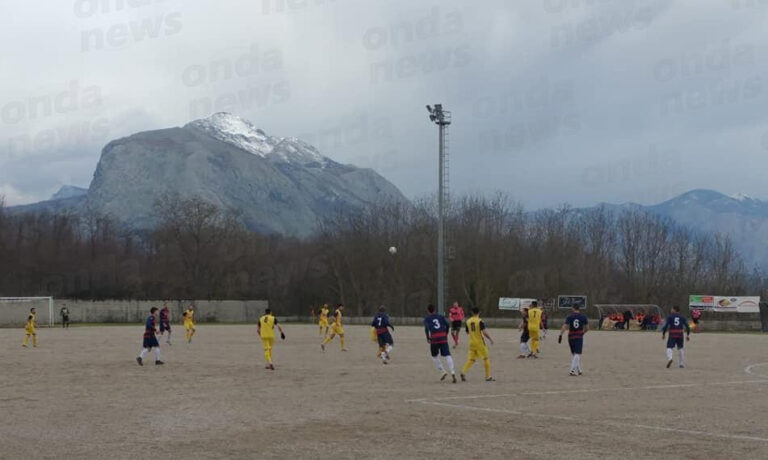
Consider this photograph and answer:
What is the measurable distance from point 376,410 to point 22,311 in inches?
2670

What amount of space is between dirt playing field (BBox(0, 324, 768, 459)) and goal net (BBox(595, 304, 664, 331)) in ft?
119

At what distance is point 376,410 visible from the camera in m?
15.5

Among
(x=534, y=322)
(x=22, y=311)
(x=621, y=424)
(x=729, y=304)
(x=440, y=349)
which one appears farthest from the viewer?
(x=22, y=311)

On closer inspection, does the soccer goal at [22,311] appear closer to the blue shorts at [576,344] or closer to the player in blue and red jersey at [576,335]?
the player in blue and red jersey at [576,335]

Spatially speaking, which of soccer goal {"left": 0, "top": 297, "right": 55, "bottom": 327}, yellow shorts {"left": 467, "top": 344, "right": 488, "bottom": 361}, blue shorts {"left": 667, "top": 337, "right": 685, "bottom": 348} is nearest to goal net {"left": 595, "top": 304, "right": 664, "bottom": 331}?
blue shorts {"left": 667, "top": 337, "right": 685, "bottom": 348}

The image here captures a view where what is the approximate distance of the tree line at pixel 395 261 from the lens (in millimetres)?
90812

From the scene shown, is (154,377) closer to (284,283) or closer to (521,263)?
(521,263)

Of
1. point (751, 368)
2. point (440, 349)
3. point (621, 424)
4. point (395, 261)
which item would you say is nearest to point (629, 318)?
point (395, 261)

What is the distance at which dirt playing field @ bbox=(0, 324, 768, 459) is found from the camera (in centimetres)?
1152

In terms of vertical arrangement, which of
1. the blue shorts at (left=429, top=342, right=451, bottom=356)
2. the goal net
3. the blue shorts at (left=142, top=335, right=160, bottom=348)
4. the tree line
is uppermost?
the tree line

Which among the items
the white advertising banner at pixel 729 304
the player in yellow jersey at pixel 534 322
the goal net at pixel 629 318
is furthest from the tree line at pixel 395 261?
the player in yellow jersey at pixel 534 322

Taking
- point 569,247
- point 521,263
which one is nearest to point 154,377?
point 521,263

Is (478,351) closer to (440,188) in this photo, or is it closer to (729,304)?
(440,188)

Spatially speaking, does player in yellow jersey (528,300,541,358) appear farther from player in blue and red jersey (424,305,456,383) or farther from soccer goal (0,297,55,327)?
soccer goal (0,297,55,327)
